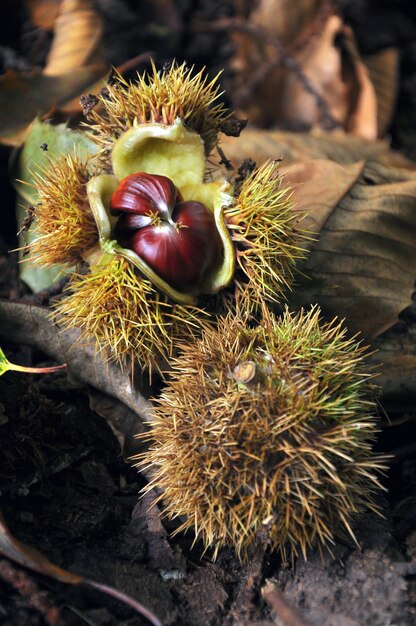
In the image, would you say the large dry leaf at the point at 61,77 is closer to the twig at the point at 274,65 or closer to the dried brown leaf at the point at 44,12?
the dried brown leaf at the point at 44,12

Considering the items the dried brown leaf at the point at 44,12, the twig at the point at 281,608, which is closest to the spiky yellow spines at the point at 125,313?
the twig at the point at 281,608

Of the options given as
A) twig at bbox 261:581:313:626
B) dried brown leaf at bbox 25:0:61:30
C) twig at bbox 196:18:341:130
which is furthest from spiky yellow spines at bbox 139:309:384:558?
dried brown leaf at bbox 25:0:61:30

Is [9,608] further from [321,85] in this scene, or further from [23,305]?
A: [321,85]

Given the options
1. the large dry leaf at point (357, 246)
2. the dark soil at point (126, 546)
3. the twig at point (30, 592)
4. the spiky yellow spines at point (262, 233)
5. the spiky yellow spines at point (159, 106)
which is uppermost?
the spiky yellow spines at point (159, 106)

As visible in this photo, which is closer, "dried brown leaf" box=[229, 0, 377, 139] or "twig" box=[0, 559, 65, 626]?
"twig" box=[0, 559, 65, 626]

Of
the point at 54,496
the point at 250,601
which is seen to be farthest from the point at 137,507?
the point at 250,601

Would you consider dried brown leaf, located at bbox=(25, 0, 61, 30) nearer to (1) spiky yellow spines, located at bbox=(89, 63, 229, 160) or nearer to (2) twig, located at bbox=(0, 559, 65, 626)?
(1) spiky yellow spines, located at bbox=(89, 63, 229, 160)
